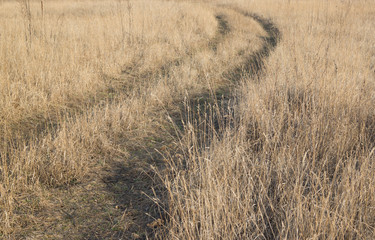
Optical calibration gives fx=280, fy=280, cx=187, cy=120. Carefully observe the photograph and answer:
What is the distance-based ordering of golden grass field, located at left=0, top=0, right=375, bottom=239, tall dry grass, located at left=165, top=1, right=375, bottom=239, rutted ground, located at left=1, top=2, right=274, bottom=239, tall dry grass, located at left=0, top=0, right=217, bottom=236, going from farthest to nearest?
tall dry grass, located at left=0, top=0, right=217, bottom=236
rutted ground, located at left=1, top=2, right=274, bottom=239
golden grass field, located at left=0, top=0, right=375, bottom=239
tall dry grass, located at left=165, top=1, right=375, bottom=239

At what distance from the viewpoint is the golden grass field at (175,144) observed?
2.09 m

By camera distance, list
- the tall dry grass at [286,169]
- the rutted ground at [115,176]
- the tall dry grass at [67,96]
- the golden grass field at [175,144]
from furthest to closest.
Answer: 1. the tall dry grass at [67,96]
2. the rutted ground at [115,176]
3. the golden grass field at [175,144]
4. the tall dry grass at [286,169]

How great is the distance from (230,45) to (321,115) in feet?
20.9

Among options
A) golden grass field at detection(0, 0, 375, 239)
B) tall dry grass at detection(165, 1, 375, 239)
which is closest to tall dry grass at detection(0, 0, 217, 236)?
golden grass field at detection(0, 0, 375, 239)

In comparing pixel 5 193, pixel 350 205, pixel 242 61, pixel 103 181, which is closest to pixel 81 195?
pixel 103 181

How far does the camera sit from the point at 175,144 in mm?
3625

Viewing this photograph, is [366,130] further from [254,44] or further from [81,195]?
[254,44]

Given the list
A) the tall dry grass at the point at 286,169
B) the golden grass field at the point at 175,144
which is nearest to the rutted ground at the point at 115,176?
the golden grass field at the point at 175,144

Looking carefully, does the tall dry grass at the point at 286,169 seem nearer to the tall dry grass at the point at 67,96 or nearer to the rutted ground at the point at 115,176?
the rutted ground at the point at 115,176

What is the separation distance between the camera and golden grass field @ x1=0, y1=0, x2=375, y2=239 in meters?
2.09

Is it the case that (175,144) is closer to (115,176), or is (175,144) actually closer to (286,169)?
→ (115,176)

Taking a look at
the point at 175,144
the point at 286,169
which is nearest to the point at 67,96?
the point at 175,144

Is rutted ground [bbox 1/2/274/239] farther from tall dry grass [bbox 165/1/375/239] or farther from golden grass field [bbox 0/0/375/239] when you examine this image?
tall dry grass [bbox 165/1/375/239]

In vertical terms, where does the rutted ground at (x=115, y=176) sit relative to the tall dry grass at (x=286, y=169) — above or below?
below
